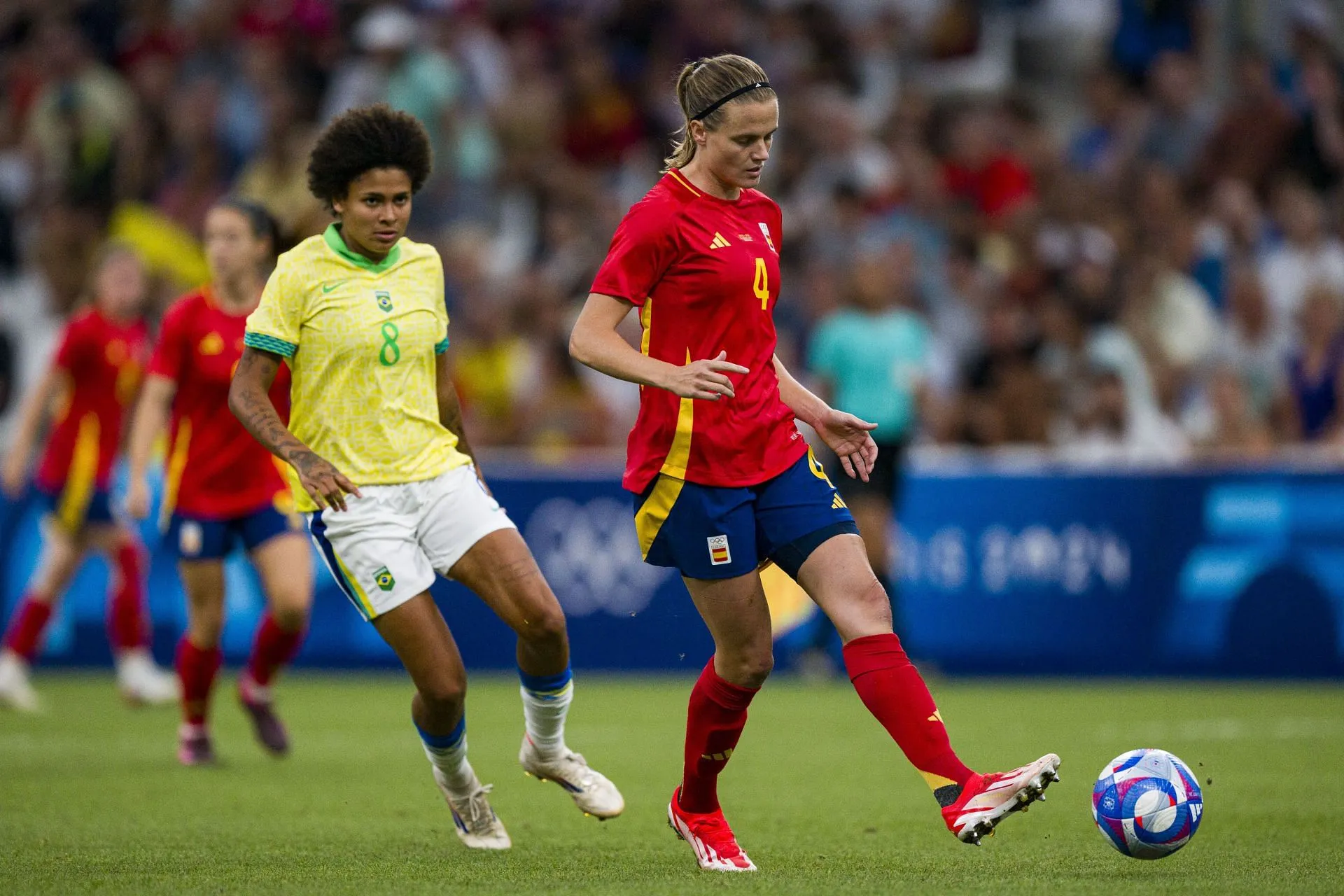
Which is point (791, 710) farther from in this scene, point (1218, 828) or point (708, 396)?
point (708, 396)

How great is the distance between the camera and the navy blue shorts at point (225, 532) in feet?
31.2

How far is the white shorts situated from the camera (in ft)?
21.4

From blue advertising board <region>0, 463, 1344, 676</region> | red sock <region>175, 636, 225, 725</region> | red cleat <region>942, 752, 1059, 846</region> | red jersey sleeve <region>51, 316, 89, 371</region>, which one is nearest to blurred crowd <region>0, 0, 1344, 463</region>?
blue advertising board <region>0, 463, 1344, 676</region>

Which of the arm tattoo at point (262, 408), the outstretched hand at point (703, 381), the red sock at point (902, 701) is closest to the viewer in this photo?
the outstretched hand at point (703, 381)

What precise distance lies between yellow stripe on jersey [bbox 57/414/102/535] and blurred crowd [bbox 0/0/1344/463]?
2.54 meters

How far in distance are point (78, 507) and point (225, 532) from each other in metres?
3.46

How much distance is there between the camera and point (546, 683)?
686 cm

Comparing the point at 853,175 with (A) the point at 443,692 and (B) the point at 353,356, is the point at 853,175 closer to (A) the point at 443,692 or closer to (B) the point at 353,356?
(B) the point at 353,356

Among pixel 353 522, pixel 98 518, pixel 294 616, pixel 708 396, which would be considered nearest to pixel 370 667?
pixel 98 518

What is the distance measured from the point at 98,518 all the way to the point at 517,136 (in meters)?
6.98

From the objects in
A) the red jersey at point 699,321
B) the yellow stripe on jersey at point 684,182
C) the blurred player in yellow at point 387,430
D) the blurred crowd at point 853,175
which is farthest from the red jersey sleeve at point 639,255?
the blurred crowd at point 853,175

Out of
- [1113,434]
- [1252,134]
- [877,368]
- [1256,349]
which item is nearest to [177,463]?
[877,368]

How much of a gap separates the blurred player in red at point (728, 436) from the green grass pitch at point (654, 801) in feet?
1.93

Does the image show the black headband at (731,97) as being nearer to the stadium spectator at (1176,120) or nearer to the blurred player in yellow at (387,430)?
the blurred player in yellow at (387,430)
